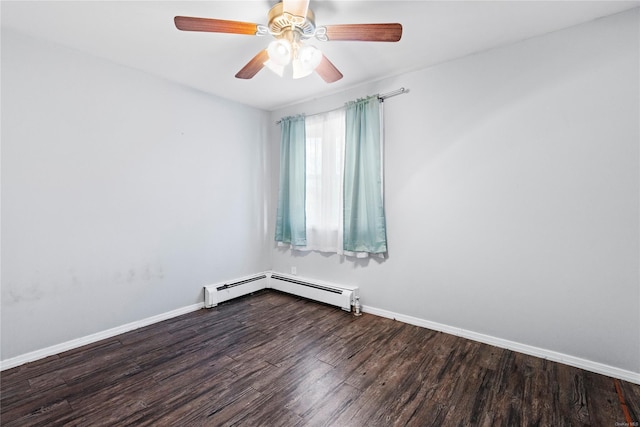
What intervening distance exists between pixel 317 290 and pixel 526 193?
238cm

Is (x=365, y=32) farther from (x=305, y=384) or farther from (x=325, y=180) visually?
(x=305, y=384)

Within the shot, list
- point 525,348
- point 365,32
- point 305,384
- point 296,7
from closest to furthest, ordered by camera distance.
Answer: point 296,7, point 365,32, point 305,384, point 525,348

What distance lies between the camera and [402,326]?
2859 millimetres

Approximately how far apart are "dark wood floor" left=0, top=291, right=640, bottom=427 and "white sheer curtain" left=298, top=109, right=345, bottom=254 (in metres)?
1.20

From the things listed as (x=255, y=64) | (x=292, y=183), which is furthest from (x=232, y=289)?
(x=255, y=64)

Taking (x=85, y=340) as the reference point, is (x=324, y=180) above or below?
above

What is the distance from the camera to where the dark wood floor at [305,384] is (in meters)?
1.65

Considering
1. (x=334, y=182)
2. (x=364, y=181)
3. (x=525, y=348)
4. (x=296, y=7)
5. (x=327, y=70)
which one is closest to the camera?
(x=296, y=7)

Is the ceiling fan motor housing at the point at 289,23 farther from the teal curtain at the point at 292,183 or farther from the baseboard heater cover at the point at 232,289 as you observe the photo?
the baseboard heater cover at the point at 232,289

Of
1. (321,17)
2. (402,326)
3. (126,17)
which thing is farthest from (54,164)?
(402,326)

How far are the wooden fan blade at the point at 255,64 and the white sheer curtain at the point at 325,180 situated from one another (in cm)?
137

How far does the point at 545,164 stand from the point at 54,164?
4.03m

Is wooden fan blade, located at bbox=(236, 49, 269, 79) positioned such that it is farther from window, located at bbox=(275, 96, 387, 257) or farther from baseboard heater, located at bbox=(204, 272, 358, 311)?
baseboard heater, located at bbox=(204, 272, 358, 311)

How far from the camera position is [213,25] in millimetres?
1696
